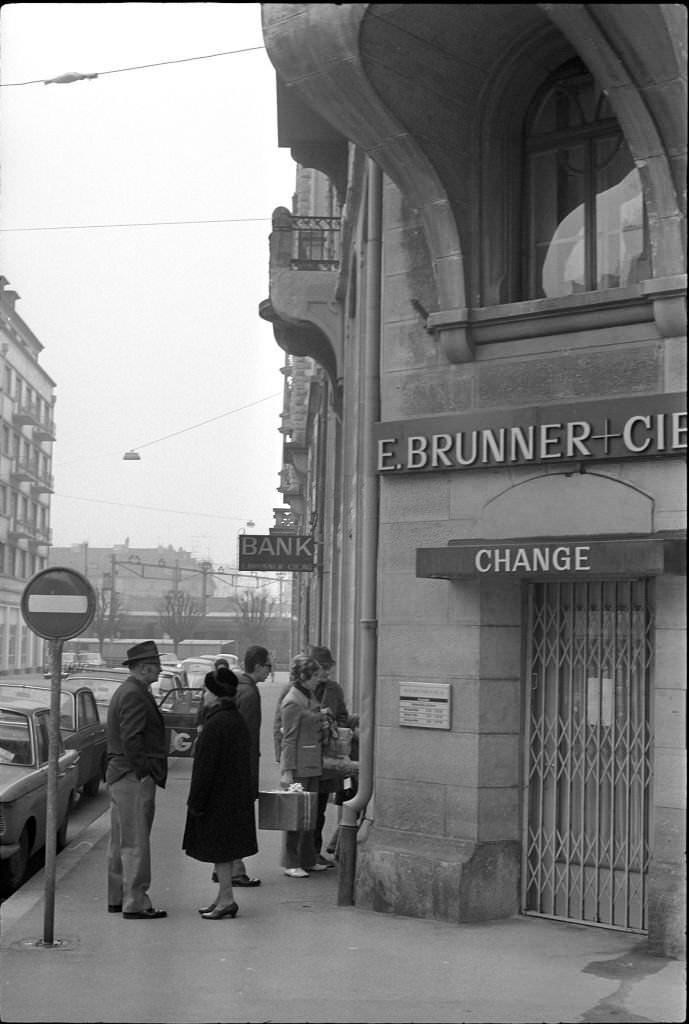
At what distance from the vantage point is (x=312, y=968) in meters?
7.48

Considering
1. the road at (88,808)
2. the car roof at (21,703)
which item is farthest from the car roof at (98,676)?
the car roof at (21,703)

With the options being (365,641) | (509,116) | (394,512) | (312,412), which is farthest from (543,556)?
(312,412)

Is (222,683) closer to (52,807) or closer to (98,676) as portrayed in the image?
(52,807)

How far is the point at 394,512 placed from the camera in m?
9.42

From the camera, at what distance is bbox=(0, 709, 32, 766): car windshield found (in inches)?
451

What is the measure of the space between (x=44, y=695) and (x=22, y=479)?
6674cm

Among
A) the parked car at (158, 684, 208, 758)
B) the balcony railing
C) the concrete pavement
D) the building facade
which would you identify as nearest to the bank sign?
the building facade

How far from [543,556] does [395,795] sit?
2.14m

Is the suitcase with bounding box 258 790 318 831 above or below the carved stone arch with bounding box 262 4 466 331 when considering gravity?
below

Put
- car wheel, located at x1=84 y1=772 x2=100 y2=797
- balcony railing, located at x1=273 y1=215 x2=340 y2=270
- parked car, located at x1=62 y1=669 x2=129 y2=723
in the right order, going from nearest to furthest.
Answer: car wheel, located at x1=84 y1=772 x2=100 y2=797 → parked car, located at x1=62 y1=669 x2=129 y2=723 → balcony railing, located at x1=273 y1=215 x2=340 y2=270

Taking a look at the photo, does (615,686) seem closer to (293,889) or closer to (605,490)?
(605,490)

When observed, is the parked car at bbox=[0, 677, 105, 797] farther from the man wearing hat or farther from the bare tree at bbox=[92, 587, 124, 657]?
the bare tree at bbox=[92, 587, 124, 657]

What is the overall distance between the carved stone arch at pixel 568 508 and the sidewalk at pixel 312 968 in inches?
100

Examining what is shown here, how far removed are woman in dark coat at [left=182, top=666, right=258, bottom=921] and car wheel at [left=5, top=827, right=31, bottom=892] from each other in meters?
2.05
